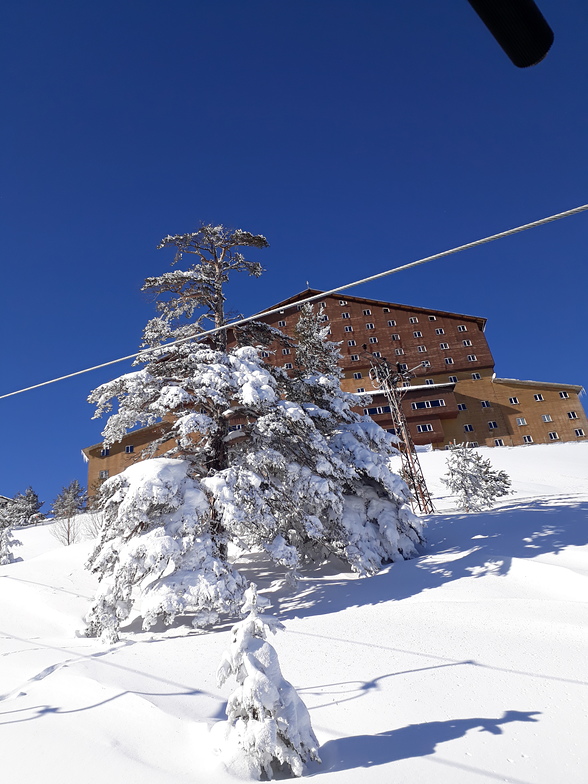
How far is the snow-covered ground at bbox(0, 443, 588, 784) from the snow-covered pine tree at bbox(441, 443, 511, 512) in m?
10.2

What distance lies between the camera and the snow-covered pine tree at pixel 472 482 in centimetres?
2339

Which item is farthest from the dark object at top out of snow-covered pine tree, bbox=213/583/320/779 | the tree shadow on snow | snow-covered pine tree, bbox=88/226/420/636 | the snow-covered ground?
snow-covered pine tree, bbox=88/226/420/636

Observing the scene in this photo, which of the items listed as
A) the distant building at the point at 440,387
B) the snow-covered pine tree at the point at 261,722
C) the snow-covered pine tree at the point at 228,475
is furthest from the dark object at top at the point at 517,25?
the distant building at the point at 440,387

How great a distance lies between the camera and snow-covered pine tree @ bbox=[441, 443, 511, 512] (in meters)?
23.4

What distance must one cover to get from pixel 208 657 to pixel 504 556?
25.0ft

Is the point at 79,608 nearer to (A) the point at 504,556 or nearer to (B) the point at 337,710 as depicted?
(B) the point at 337,710

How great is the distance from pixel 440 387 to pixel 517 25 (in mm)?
48451

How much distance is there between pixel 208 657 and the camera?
784cm

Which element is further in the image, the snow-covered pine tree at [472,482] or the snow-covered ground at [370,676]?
the snow-covered pine tree at [472,482]

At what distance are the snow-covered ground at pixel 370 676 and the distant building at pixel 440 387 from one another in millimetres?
31282

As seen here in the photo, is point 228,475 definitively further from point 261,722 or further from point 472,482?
point 472,482

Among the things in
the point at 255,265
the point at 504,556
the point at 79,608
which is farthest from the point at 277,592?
the point at 255,265

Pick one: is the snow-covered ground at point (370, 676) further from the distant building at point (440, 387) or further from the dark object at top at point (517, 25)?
the distant building at point (440, 387)

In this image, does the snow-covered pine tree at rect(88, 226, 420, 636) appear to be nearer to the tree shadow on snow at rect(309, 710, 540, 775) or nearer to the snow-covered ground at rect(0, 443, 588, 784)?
the snow-covered ground at rect(0, 443, 588, 784)
